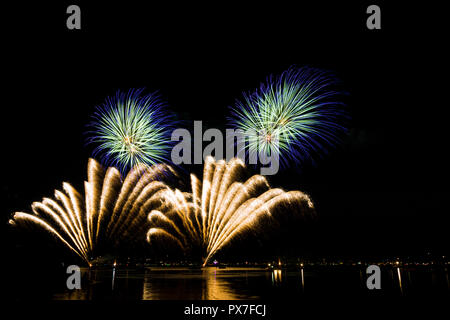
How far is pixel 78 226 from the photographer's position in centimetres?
2652

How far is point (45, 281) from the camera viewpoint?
58.1 feet

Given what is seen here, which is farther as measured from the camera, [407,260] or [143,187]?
[407,260]
